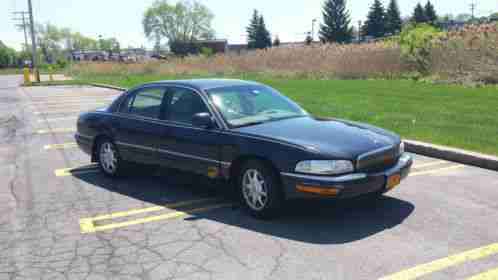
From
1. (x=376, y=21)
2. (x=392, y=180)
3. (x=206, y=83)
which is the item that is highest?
(x=376, y=21)

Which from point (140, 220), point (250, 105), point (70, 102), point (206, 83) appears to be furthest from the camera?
point (70, 102)

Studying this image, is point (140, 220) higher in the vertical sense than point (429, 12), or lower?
lower

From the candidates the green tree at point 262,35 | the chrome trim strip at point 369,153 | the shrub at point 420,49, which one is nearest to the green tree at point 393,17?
the green tree at point 262,35

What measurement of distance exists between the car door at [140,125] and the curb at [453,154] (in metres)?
4.26

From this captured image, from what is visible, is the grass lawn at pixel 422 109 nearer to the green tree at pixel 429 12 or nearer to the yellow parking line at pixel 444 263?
the yellow parking line at pixel 444 263

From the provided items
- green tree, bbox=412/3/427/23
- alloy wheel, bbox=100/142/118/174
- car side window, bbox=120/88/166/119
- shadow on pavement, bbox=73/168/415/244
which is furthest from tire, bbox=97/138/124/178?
green tree, bbox=412/3/427/23

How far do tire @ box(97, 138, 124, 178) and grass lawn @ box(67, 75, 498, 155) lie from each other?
4928mm

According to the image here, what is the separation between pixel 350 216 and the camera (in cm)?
514

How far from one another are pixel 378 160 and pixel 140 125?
305 centimetres

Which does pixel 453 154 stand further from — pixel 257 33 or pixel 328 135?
pixel 257 33

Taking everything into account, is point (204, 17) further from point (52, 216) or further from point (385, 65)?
point (52, 216)

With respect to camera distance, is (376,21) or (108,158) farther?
(376,21)

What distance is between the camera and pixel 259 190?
5.04m

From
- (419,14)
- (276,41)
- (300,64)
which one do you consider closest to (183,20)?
(276,41)
